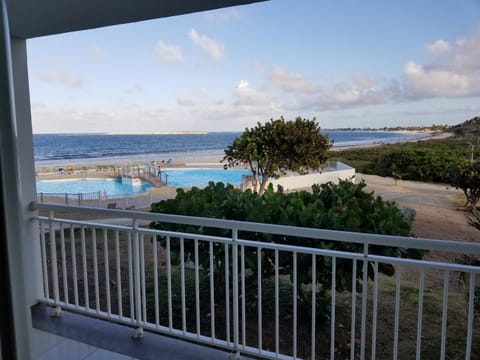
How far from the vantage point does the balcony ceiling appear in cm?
208

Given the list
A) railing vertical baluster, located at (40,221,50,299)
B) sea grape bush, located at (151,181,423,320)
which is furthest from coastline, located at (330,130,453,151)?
railing vertical baluster, located at (40,221,50,299)

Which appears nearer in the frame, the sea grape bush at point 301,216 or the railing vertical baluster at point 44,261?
the sea grape bush at point 301,216

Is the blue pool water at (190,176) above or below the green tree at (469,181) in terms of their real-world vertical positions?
Answer: below

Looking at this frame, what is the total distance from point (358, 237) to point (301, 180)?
12.5ft

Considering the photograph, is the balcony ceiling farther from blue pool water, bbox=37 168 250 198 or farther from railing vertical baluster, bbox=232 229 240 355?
blue pool water, bbox=37 168 250 198

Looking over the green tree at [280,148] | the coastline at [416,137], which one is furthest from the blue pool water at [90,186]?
the coastline at [416,137]

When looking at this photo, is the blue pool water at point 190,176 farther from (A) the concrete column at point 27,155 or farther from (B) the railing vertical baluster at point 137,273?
(B) the railing vertical baluster at point 137,273

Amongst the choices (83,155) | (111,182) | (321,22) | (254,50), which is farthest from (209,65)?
(83,155)

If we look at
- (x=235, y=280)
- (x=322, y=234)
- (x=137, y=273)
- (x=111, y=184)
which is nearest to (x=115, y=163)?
(x=111, y=184)

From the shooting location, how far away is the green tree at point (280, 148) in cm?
566

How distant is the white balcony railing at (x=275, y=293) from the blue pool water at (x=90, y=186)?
1040 centimetres

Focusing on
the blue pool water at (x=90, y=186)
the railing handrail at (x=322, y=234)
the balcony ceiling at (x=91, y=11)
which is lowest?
the blue pool water at (x=90, y=186)

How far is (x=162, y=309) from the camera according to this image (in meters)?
3.68

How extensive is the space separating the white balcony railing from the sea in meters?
11.2
